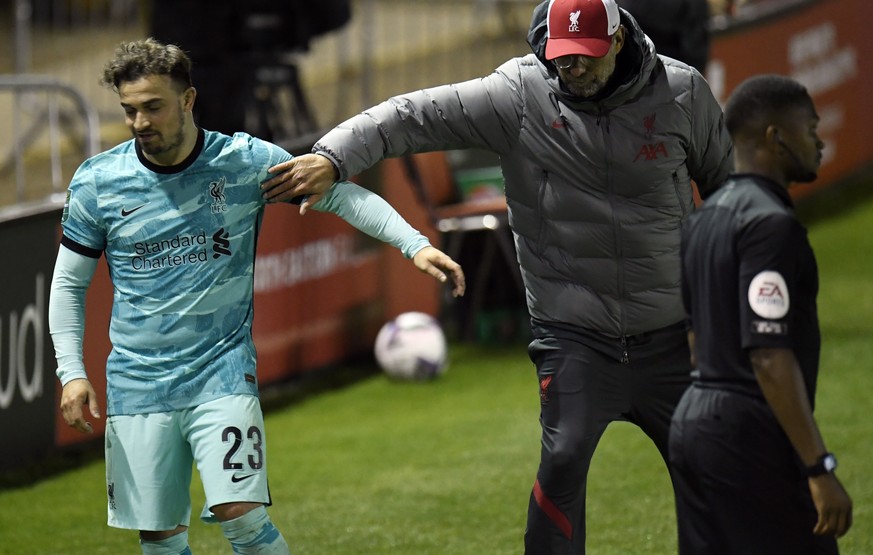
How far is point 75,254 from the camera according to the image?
506 centimetres

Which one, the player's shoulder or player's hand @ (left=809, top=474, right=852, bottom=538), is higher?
the player's shoulder

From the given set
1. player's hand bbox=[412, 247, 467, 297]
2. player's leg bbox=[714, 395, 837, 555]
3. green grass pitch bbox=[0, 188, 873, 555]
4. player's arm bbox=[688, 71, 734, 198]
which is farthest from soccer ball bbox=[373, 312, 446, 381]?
player's leg bbox=[714, 395, 837, 555]

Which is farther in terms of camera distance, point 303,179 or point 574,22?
point 303,179

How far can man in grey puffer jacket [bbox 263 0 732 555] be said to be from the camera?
5.05 m

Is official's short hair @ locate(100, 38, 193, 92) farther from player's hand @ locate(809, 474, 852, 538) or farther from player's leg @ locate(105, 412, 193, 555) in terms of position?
player's hand @ locate(809, 474, 852, 538)

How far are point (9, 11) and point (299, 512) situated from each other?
7015 mm

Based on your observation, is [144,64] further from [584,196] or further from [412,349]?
[412,349]

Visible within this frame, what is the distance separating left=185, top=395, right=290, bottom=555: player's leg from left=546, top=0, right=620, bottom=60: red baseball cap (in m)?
1.61

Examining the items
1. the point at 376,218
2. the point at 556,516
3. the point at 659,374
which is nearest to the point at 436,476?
the point at 556,516

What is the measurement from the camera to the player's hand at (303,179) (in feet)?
16.5

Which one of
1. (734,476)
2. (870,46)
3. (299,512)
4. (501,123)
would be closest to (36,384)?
(299,512)

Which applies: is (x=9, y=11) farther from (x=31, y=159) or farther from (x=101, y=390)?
(x=101, y=390)

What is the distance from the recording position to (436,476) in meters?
8.30

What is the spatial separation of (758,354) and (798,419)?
195 mm
